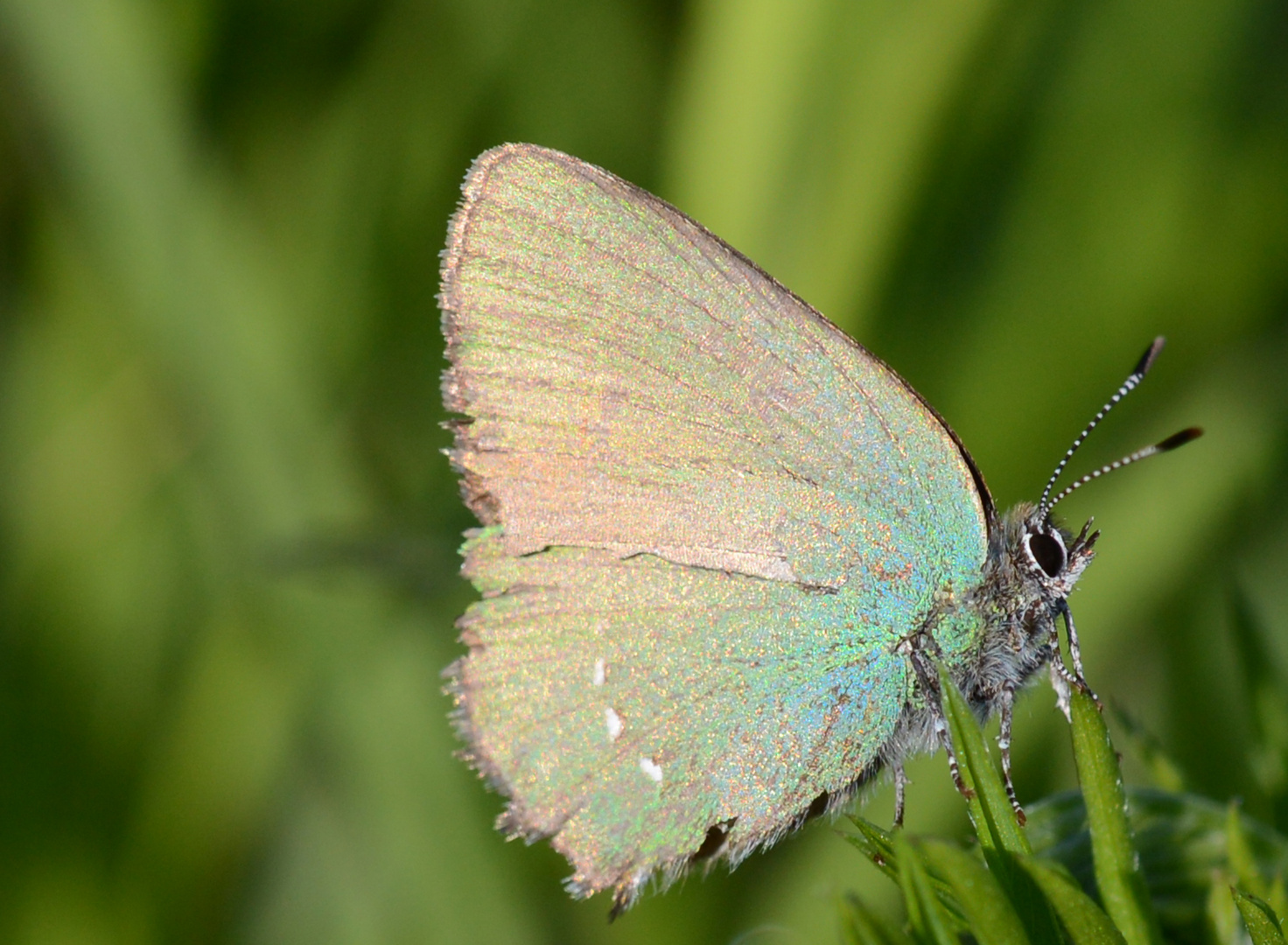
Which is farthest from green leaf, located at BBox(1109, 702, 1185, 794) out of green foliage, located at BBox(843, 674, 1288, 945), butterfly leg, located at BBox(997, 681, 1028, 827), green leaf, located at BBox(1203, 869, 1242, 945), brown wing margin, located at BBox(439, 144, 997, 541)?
brown wing margin, located at BBox(439, 144, 997, 541)

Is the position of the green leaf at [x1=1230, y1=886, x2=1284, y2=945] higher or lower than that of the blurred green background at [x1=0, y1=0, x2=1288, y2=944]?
higher

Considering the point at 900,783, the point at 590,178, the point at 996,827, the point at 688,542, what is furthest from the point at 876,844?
the point at 590,178

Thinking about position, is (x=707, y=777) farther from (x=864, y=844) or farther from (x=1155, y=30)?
(x=1155, y=30)

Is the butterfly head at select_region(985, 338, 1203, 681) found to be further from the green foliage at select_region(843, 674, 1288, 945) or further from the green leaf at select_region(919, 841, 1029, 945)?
the green leaf at select_region(919, 841, 1029, 945)

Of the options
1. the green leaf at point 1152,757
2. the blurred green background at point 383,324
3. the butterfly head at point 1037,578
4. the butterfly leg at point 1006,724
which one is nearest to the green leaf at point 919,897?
the green leaf at point 1152,757

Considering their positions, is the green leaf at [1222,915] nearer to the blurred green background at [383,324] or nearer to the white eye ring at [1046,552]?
the white eye ring at [1046,552]

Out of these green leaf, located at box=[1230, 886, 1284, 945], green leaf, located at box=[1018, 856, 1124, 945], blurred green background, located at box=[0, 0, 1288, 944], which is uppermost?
green leaf, located at box=[1230, 886, 1284, 945]
